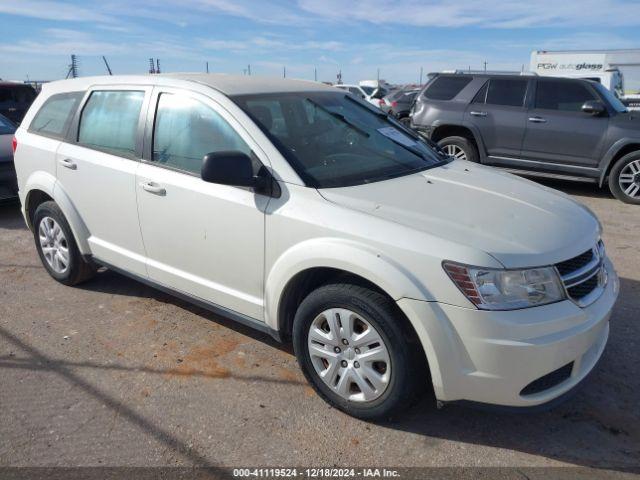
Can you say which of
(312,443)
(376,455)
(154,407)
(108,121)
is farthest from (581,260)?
(108,121)

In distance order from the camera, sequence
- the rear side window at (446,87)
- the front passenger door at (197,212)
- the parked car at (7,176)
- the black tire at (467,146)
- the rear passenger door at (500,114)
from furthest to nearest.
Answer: the rear side window at (446,87) < the black tire at (467,146) < the rear passenger door at (500,114) < the parked car at (7,176) < the front passenger door at (197,212)

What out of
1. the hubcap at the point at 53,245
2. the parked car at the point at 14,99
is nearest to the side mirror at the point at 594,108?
the hubcap at the point at 53,245

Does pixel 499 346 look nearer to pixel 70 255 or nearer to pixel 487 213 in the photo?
pixel 487 213

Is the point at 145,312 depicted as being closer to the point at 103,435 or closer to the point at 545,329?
the point at 103,435

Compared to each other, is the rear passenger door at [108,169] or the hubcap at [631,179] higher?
the rear passenger door at [108,169]

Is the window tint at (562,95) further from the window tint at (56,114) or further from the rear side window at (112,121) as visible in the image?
the window tint at (56,114)

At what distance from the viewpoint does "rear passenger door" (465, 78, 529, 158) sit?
27.5 feet

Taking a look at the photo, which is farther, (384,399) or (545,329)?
(384,399)

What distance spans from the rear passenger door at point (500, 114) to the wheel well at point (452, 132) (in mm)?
190

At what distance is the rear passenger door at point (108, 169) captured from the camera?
377 cm

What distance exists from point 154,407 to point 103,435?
305 mm

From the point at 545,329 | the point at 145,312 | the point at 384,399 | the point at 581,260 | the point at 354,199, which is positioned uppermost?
the point at 354,199

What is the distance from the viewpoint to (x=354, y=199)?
9.33 ft

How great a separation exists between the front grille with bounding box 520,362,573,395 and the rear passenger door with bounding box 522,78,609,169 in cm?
611
